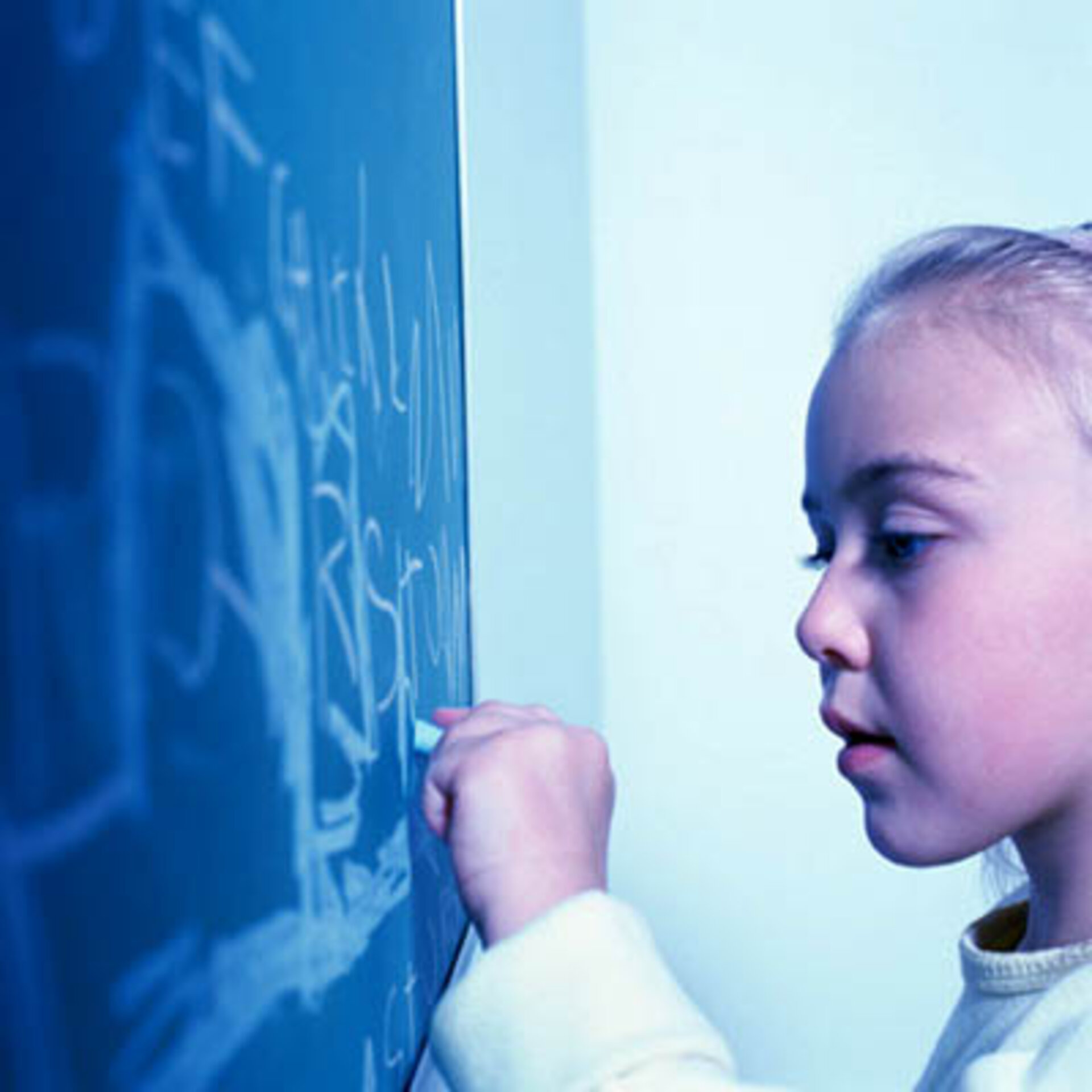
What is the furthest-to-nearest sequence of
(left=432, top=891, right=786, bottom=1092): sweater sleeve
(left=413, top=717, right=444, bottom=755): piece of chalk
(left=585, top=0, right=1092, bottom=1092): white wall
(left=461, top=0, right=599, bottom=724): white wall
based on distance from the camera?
1. (left=585, top=0, right=1092, bottom=1092): white wall
2. (left=461, top=0, right=599, bottom=724): white wall
3. (left=413, top=717, right=444, bottom=755): piece of chalk
4. (left=432, top=891, right=786, bottom=1092): sweater sleeve

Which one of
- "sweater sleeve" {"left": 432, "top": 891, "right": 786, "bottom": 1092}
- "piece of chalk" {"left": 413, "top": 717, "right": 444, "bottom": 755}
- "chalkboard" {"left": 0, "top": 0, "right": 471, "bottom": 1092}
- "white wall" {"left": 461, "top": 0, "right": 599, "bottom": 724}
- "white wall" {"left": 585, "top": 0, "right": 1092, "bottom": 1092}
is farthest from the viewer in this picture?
"white wall" {"left": 585, "top": 0, "right": 1092, "bottom": 1092}

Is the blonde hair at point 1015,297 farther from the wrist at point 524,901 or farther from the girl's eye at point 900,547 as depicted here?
the wrist at point 524,901

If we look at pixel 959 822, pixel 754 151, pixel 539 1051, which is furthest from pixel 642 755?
pixel 539 1051

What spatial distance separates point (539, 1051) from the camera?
464mm

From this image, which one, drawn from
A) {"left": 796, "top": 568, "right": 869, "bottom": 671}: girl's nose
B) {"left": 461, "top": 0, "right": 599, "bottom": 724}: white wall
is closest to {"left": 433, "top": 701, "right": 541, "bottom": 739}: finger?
{"left": 796, "top": 568, "right": 869, "bottom": 671}: girl's nose

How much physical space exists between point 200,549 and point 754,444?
1.22 m

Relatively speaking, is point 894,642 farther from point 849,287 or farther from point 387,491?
point 849,287

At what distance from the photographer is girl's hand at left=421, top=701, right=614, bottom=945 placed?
0.50 m

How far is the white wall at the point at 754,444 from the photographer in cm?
143

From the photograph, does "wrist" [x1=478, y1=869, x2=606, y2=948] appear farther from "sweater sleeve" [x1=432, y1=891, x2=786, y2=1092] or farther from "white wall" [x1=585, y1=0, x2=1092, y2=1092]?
"white wall" [x1=585, y1=0, x2=1092, y2=1092]

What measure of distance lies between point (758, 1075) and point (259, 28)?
4.57 ft

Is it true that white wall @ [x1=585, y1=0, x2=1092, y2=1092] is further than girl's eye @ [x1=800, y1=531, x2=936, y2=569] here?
Yes

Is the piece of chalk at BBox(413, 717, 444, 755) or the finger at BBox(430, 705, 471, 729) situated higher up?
the finger at BBox(430, 705, 471, 729)

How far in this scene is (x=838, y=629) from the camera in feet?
1.98
